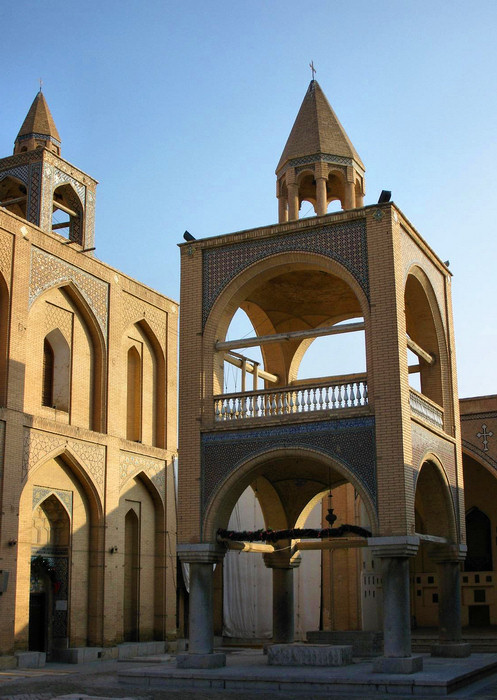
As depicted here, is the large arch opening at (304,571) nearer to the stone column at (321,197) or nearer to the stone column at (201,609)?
the stone column at (201,609)

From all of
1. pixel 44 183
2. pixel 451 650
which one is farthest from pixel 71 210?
pixel 451 650

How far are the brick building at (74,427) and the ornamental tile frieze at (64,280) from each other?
0.11 ft

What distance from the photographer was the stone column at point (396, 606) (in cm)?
1245

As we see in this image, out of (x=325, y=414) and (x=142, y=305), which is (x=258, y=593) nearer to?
(x=142, y=305)

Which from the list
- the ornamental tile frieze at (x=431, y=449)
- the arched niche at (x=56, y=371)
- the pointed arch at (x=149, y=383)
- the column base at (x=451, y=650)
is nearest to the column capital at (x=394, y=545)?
the ornamental tile frieze at (x=431, y=449)

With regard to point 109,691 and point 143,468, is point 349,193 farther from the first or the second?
point 109,691

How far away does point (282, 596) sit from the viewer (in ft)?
55.0

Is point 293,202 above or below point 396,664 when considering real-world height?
above

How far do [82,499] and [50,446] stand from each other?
1.81 metres

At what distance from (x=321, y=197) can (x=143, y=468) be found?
27.6 ft

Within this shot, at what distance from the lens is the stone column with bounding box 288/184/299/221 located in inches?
627

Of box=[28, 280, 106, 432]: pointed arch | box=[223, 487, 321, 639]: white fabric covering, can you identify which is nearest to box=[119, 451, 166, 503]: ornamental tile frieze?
box=[28, 280, 106, 432]: pointed arch

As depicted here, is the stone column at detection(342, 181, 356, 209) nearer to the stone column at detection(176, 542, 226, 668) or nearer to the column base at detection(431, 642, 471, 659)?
the stone column at detection(176, 542, 226, 668)

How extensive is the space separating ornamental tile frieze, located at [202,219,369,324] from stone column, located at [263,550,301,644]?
190 inches
